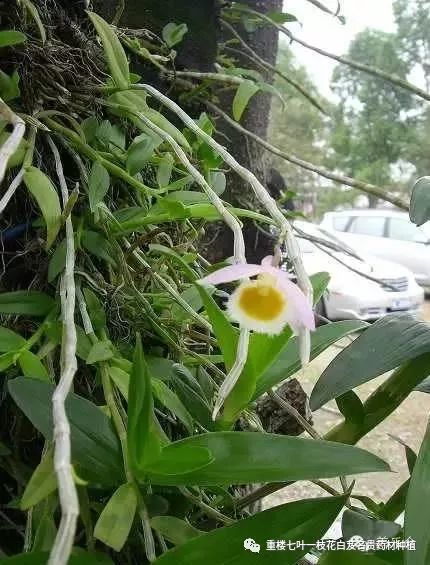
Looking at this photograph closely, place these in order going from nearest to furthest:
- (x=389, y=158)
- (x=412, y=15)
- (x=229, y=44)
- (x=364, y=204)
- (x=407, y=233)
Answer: (x=229, y=44) < (x=407, y=233) < (x=412, y=15) < (x=389, y=158) < (x=364, y=204)


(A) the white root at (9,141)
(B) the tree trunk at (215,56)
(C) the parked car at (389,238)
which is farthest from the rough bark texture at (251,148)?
(C) the parked car at (389,238)

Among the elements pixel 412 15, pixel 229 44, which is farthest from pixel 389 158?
pixel 229 44

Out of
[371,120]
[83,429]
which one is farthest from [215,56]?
[371,120]

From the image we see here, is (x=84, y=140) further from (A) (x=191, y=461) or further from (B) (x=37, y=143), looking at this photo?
(A) (x=191, y=461)

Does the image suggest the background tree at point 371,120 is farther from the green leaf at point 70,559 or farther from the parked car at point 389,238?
the green leaf at point 70,559

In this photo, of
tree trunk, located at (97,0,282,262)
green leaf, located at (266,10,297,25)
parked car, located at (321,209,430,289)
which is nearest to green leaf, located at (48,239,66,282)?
tree trunk, located at (97,0,282,262)

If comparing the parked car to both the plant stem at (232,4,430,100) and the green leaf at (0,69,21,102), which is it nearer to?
the plant stem at (232,4,430,100)

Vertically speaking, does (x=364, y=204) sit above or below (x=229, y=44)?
below
